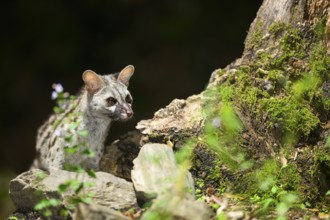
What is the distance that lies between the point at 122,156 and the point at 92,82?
950 millimetres

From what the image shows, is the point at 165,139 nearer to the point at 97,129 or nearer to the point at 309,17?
the point at 97,129

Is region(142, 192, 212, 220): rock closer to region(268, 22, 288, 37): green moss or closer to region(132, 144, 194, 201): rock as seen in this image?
region(132, 144, 194, 201): rock

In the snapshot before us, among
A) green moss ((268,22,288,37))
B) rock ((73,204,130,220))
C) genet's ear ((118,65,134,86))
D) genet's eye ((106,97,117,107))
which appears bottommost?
rock ((73,204,130,220))

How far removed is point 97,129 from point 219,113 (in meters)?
1.51

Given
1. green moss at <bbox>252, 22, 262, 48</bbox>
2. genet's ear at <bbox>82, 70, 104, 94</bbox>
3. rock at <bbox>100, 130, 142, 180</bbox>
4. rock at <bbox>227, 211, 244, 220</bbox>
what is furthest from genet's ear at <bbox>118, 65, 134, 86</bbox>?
rock at <bbox>227, 211, 244, 220</bbox>

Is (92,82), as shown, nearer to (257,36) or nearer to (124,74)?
(124,74)

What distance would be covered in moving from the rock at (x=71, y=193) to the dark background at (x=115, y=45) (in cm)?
582

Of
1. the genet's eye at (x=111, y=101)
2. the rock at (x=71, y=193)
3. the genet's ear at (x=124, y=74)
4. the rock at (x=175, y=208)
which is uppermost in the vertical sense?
the genet's ear at (x=124, y=74)

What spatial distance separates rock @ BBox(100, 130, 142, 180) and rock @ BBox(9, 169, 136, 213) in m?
1.42

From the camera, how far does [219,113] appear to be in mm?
6168

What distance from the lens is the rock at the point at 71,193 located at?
201 inches

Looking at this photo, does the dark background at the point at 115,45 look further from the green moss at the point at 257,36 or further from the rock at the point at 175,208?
the rock at the point at 175,208

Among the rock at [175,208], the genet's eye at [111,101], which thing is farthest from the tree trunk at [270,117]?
the rock at [175,208]

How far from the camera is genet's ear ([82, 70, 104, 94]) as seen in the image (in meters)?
6.55
